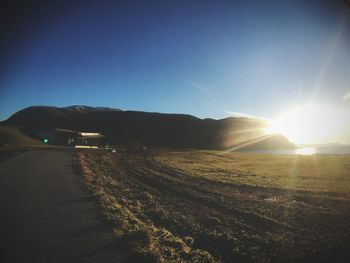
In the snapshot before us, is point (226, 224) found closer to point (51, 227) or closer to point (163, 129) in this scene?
point (51, 227)

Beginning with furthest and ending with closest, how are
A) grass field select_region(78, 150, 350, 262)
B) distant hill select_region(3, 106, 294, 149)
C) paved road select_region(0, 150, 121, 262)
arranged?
1. distant hill select_region(3, 106, 294, 149)
2. grass field select_region(78, 150, 350, 262)
3. paved road select_region(0, 150, 121, 262)

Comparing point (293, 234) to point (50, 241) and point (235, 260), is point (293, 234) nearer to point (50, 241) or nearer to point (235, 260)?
point (235, 260)

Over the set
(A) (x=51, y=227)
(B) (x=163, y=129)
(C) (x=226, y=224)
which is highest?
(B) (x=163, y=129)

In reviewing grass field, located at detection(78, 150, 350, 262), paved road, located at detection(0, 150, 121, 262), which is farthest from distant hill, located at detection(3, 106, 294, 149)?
paved road, located at detection(0, 150, 121, 262)

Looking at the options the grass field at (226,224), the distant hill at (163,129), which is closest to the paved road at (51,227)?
the grass field at (226,224)

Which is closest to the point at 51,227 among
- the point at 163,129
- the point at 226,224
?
the point at 226,224

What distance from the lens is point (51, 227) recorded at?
31.1ft

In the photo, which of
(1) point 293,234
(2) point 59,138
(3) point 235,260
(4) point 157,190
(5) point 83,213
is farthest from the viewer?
(2) point 59,138

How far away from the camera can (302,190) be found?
2050cm

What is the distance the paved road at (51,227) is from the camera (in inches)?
298

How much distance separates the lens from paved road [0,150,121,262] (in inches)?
298

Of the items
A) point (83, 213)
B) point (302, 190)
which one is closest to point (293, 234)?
point (83, 213)

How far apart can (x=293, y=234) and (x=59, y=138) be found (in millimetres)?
85955

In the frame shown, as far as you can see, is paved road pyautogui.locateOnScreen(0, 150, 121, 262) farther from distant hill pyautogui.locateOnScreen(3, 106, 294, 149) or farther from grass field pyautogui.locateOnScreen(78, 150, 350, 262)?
distant hill pyautogui.locateOnScreen(3, 106, 294, 149)
